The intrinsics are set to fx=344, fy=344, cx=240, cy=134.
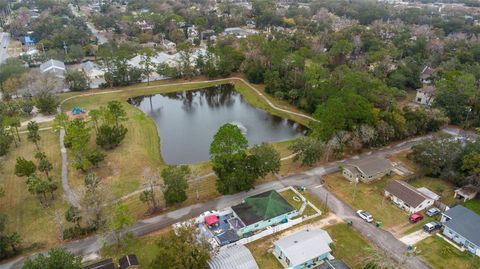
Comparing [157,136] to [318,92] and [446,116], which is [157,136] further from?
[446,116]

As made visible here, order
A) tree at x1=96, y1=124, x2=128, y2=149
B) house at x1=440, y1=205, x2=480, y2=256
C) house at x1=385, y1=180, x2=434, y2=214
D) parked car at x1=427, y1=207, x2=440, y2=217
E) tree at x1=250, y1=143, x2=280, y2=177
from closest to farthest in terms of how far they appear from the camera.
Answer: house at x1=440, y1=205, x2=480, y2=256, parked car at x1=427, y1=207, x2=440, y2=217, house at x1=385, y1=180, x2=434, y2=214, tree at x1=250, y1=143, x2=280, y2=177, tree at x1=96, y1=124, x2=128, y2=149

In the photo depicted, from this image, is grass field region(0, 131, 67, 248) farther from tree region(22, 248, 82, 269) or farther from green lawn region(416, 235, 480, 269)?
green lawn region(416, 235, 480, 269)

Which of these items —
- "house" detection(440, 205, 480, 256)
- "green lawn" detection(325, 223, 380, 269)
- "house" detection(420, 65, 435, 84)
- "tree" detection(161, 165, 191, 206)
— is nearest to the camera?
"green lawn" detection(325, 223, 380, 269)

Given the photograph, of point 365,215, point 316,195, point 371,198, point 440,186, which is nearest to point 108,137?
point 316,195

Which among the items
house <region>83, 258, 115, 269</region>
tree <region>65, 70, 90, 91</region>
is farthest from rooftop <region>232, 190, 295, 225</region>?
tree <region>65, 70, 90, 91</region>

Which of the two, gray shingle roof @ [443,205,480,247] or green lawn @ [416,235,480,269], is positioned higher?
gray shingle roof @ [443,205,480,247]

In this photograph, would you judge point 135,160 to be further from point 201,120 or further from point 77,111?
point 77,111

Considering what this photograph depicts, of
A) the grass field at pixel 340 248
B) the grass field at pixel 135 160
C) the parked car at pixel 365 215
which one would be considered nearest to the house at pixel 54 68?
the grass field at pixel 135 160

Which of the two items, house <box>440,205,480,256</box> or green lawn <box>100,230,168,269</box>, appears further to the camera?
house <box>440,205,480,256</box>
